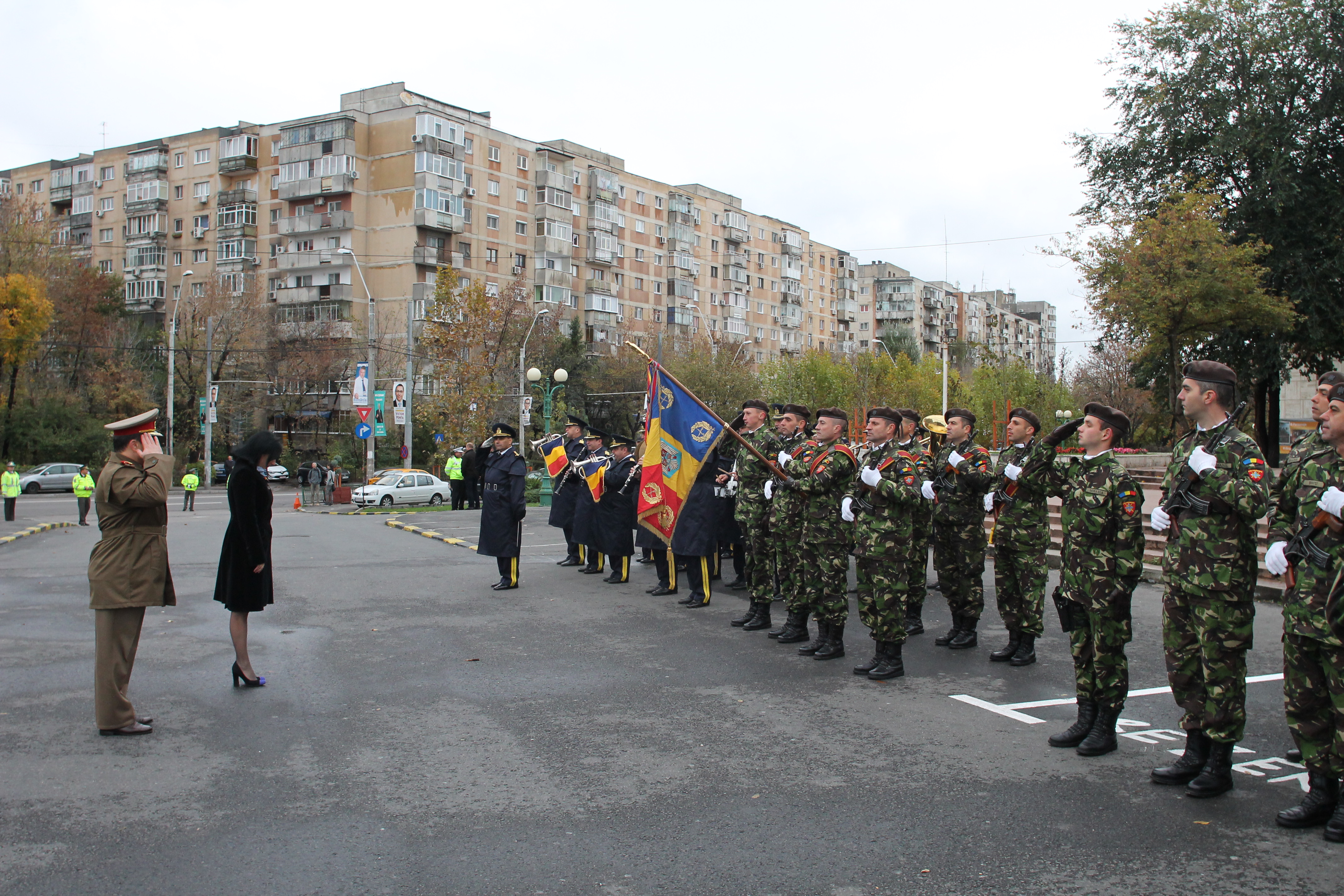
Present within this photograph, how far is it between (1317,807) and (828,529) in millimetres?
4236

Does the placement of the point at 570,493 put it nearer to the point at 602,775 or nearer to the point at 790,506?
the point at 790,506

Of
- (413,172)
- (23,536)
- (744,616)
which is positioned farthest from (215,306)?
(744,616)

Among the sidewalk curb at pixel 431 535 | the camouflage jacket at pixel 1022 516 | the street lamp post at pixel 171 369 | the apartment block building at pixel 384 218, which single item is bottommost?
the sidewalk curb at pixel 431 535

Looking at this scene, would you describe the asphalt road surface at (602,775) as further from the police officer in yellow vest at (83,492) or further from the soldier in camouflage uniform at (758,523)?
the police officer in yellow vest at (83,492)

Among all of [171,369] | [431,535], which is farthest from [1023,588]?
[171,369]

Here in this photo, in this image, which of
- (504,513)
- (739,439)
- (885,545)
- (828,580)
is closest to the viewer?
(885,545)

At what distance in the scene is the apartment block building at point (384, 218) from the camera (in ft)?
197

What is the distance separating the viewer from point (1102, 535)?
580cm

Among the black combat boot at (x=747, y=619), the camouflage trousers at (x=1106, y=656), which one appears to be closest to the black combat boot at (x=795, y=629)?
the black combat boot at (x=747, y=619)

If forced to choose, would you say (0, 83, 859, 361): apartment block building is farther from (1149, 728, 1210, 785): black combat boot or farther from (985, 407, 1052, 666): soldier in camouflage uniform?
(1149, 728, 1210, 785): black combat boot

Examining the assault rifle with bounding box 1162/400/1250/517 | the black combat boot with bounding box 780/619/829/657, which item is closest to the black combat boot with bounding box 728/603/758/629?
the black combat boot with bounding box 780/619/829/657

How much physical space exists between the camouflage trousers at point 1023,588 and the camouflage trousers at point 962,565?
0.45m

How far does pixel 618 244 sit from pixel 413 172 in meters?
18.7

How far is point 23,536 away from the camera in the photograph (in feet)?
64.7
